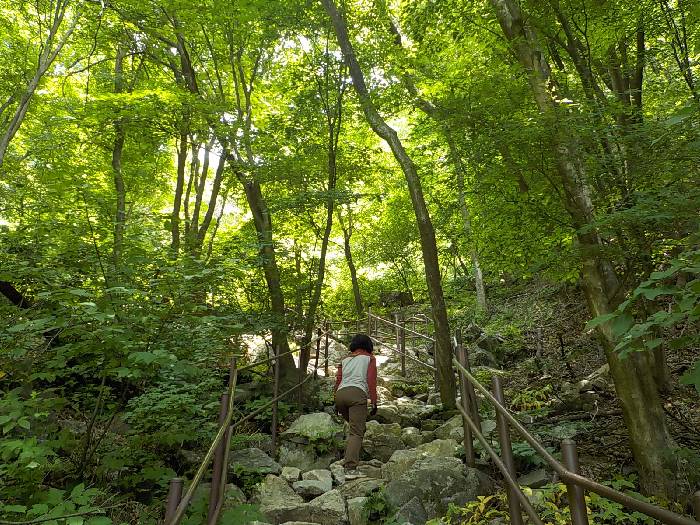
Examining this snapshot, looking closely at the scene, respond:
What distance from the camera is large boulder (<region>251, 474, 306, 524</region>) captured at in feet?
13.7

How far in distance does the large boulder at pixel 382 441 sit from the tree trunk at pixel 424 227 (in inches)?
40.3

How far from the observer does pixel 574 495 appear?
1838mm

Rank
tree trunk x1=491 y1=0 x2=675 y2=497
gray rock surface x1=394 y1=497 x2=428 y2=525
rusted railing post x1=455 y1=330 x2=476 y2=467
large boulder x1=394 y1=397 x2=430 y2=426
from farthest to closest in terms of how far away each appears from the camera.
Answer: large boulder x1=394 y1=397 x2=430 y2=426, rusted railing post x1=455 y1=330 x2=476 y2=467, tree trunk x1=491 y1=0 x2=675 y2=497, gray rock surface x1=394 y1=497 x2=428 y2=525

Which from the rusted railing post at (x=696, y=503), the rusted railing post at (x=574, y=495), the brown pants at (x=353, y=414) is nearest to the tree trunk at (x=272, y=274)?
the brown pants at (x=353, y=414)

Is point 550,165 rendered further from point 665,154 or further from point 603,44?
point 603,44

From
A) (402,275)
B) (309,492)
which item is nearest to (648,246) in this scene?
(309,492)

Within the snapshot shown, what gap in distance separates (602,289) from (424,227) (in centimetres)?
285

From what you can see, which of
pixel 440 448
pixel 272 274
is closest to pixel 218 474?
pixel 440 448

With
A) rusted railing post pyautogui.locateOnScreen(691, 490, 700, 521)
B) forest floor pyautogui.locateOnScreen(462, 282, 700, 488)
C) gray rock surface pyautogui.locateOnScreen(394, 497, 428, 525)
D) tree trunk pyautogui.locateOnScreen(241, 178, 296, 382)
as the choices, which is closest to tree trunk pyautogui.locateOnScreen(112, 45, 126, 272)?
tree trunk pyautogui.locateOnScreen(241, 178, 296, 382)

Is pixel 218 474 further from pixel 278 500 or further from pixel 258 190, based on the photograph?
pixel 258 190

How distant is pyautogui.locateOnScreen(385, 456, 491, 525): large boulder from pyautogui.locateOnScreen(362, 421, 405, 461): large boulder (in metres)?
1.72

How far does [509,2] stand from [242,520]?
20.1ft

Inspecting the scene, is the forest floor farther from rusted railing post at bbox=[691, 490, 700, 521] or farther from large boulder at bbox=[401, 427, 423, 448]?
rusted railing post at bbox=[691, 490, 700, 521]

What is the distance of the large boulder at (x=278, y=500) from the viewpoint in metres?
4.17
